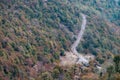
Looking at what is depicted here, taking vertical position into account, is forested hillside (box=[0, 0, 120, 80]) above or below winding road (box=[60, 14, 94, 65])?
above

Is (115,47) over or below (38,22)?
below

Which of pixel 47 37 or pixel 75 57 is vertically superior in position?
pixel 47 37

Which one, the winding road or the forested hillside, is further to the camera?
the winding road

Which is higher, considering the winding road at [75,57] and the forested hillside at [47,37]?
the forested hillside at [47,37]

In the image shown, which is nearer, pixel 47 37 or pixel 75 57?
pixel 75 57

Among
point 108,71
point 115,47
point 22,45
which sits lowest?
point 115,47

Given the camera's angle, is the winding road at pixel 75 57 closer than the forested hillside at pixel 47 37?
No

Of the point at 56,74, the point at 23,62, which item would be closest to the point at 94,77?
the point at 56,74

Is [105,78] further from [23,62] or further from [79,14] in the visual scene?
[79,14]
